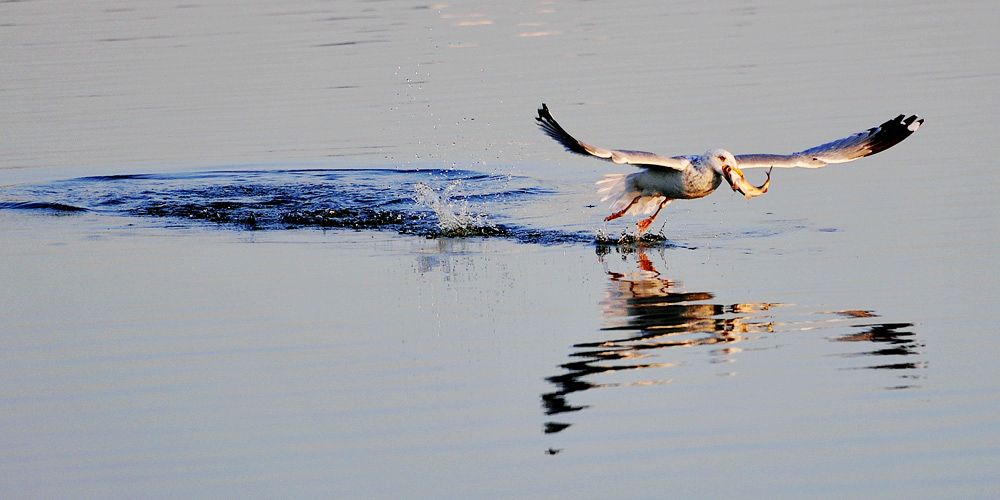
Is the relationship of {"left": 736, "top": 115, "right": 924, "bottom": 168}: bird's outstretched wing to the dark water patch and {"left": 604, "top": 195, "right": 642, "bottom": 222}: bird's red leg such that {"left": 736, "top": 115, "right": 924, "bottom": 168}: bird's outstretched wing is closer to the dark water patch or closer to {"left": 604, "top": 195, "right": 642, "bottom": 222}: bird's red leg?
{"left": 604, "top": 195, "right": 642, "bottom": 222}: bird's red leg

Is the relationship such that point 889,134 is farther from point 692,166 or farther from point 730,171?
point 692,166

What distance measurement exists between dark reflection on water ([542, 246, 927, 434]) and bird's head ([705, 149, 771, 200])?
1449mm

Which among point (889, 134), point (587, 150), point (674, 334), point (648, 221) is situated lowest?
point (674, 334)

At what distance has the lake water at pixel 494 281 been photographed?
27.9 ft

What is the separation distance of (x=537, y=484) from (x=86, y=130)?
14.8 metres

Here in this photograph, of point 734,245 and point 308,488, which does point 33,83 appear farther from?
point 308,488

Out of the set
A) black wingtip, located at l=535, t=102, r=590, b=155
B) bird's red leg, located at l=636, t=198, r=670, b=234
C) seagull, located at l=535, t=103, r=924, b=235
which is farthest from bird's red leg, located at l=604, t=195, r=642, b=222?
black wingtip, located at l=535, t=102, r=590, b=155

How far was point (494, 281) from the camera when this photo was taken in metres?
12.8

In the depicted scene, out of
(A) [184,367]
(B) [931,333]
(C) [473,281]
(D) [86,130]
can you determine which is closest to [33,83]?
(D) [86,130]

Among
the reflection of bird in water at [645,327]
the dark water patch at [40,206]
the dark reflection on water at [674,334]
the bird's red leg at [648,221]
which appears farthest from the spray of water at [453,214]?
the dark water patch at [40,206]

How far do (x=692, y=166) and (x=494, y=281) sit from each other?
2370 millimetres

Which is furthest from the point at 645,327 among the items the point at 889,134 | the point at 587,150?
the point at 889,134

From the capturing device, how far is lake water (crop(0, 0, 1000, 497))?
8.50 meters

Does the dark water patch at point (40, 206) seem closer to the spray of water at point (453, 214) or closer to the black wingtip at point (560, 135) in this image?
the spray of water at point (453, 214)
